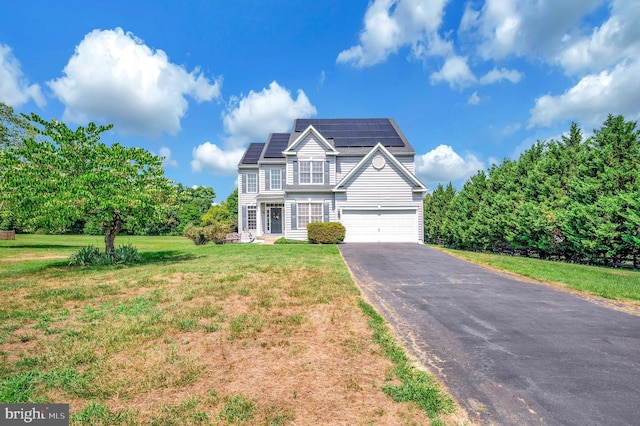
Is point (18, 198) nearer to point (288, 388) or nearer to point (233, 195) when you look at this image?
point (288, 388)

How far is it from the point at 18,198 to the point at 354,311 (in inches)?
492

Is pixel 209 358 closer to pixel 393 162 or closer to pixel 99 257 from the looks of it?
pixel 99 257

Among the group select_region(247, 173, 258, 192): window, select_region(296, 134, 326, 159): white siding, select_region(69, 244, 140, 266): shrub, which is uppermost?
select_region(296, 134, 326, 159): white siding

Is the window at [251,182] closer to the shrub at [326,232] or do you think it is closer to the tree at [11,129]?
the shrub at [326,232]

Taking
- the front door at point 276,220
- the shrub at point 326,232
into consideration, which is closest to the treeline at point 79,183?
the shrub at point 326,232

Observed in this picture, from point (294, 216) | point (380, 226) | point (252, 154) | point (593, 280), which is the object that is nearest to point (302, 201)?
point (294, 216)

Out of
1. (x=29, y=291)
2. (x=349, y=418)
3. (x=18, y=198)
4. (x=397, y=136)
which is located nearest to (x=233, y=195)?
(x=397, y=136)

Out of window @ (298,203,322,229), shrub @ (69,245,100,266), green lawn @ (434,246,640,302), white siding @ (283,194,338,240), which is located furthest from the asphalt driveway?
window @ (298,203,322,229)

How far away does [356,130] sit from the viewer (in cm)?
2530

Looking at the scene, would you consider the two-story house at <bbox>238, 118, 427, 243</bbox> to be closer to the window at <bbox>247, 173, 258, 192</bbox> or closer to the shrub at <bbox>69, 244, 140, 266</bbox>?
the window at <bbox>247, 173, 258, 192</bbox>

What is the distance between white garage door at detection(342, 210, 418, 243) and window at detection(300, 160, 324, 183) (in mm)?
3527

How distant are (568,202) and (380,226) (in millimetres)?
9995

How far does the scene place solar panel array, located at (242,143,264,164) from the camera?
25766mm

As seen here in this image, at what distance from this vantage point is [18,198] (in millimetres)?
10516
